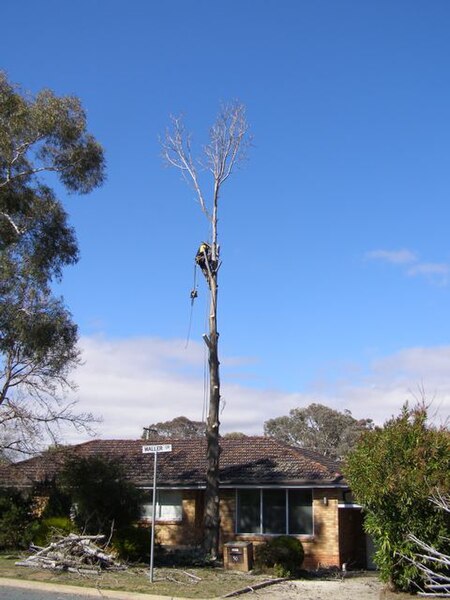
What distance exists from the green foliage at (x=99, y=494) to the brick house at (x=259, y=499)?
47.0 inches

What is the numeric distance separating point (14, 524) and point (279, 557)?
7.84m

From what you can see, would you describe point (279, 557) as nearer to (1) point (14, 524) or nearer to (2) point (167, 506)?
(2) point (167, 506)

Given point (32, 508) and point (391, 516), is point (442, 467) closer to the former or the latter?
point (391, 516)

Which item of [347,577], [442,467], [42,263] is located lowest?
[347,577]

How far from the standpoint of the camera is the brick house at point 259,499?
890 inches

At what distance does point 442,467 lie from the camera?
14.8 metres

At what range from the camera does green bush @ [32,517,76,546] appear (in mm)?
19269

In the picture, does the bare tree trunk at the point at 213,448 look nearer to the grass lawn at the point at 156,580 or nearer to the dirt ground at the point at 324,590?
the grass lawn at the point at 156,580

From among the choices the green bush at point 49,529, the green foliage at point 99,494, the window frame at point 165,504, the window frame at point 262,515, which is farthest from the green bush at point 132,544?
the window frame at point 262,515

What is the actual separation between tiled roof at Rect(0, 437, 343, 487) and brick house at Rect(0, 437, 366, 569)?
0.03 meters

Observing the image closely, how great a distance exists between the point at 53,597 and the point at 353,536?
1290 centimetres

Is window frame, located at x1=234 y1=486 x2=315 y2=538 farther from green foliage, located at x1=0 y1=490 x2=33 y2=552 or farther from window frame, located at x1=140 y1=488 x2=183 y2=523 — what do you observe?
green foliage, located at x1=0 y1=490 x2=33 y2=552

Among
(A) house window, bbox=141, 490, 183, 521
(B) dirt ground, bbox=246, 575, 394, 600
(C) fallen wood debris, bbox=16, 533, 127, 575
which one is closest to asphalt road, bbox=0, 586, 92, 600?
(C) fallen wood debris, bbox=16, 533, 127, 575

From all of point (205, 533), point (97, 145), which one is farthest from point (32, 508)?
point (97, 145)
